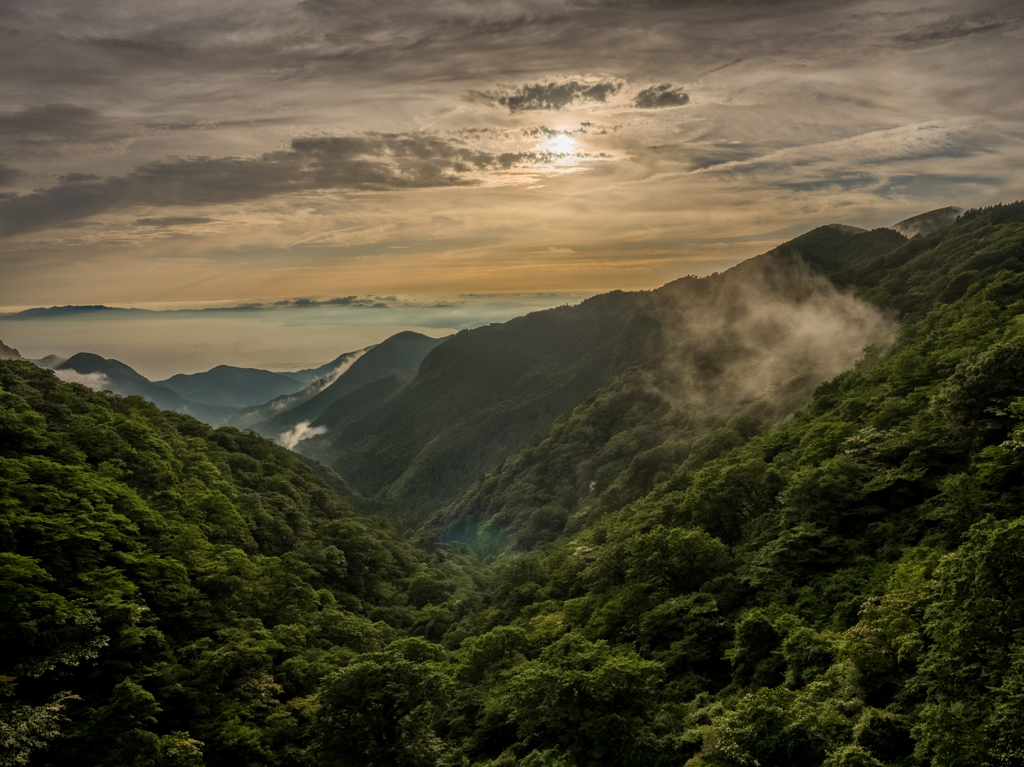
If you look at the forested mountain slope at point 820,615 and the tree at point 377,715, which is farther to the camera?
the tree at point 377,715

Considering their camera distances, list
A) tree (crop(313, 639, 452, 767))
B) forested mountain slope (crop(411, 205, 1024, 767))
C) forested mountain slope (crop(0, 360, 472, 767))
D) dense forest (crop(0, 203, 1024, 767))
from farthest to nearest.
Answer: tree (crop(313, 639, 452, 767)), forested mountain slope (crop(0, 360, 472, 767)), dense forest (crop(0, 203, 1024, 767)), forested mountain slope (crop(411, 205, 1024, 767))

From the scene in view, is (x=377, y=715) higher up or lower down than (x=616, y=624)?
higher up

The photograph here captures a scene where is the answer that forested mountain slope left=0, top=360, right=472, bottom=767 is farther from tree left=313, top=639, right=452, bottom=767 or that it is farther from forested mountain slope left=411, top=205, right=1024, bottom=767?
forested mountain slope left=411, top=205, right=1024, bottom=767

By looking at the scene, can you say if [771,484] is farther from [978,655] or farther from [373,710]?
[373,710]

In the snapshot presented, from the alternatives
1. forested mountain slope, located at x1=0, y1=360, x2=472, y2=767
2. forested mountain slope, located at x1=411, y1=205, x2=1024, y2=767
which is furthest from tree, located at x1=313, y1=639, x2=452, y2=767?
forested mountain slope, located at x1=411, y1=205, x2=1024, y2=767

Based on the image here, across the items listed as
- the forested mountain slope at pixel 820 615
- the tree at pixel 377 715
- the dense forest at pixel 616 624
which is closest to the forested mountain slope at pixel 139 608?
the dense forest at pixel 616 624

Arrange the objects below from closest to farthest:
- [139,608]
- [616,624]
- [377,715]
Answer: [377,715] → [139,608] → [616,624]

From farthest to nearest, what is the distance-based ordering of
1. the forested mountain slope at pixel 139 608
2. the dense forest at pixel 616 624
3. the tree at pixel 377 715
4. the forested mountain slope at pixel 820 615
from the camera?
the tree at pixel 377 715 < the forested mountain slope at pixel 139 608 < the dense forest at pixel 616 624 < the forested mountain slope at pixel 820 615

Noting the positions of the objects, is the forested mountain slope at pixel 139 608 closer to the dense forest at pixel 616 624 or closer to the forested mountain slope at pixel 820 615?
the dense forest at pixel 616 624

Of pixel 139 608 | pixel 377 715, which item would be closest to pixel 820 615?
pixel 377 715

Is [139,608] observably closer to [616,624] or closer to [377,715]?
[377,715]

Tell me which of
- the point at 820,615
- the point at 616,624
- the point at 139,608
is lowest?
the point at 616,624

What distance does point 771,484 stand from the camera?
74188 mm

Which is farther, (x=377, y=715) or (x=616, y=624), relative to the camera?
(x=616, y=624)
